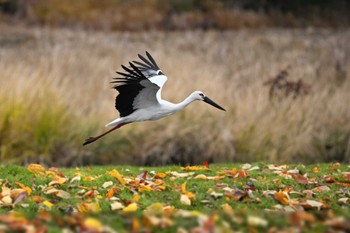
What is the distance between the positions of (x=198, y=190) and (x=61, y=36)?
15556 mm

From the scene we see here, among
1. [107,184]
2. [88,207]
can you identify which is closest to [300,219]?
[88,207]

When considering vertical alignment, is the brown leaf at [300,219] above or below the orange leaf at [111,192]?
above

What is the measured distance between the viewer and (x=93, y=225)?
4.44 meters

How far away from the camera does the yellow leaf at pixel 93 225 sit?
4.41 m

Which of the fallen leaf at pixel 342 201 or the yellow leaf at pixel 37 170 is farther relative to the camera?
the yellow leaf at pixel 37 170

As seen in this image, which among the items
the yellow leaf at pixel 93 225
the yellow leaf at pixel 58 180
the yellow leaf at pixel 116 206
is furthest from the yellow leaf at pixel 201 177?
the yellow leaf at pixel 93 225

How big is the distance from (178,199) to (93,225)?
8.10ft

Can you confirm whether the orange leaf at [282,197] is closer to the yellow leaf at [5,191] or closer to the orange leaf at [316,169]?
the orange leaf at [316,169]

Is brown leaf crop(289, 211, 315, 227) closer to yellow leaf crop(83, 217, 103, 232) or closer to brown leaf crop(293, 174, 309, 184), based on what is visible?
yellow leaf crop(83, 217, 103, 232)

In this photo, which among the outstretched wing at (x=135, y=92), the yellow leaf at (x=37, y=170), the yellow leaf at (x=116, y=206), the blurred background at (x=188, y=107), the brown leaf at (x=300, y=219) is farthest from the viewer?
the blurred background at (x=188, y=107)

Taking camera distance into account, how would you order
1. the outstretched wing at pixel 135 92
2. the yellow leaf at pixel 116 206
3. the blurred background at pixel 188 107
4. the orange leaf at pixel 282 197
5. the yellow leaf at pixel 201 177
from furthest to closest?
the blurred background at pixel 188 107
the yellow leaf at pixel 201 177
the outstretched wing at pixel 135 92
the orange leaf at pixel 282 197
the yellow leaf at pixel 116 206

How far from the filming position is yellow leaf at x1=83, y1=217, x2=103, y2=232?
4.41 metres

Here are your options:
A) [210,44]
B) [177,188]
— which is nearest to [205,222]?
[177,188]

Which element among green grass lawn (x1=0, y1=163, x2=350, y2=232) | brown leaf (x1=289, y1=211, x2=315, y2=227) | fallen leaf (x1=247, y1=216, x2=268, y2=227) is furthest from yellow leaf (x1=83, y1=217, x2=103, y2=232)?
brown leaf (x1=289, y1=211, x2=315, y2=227)
